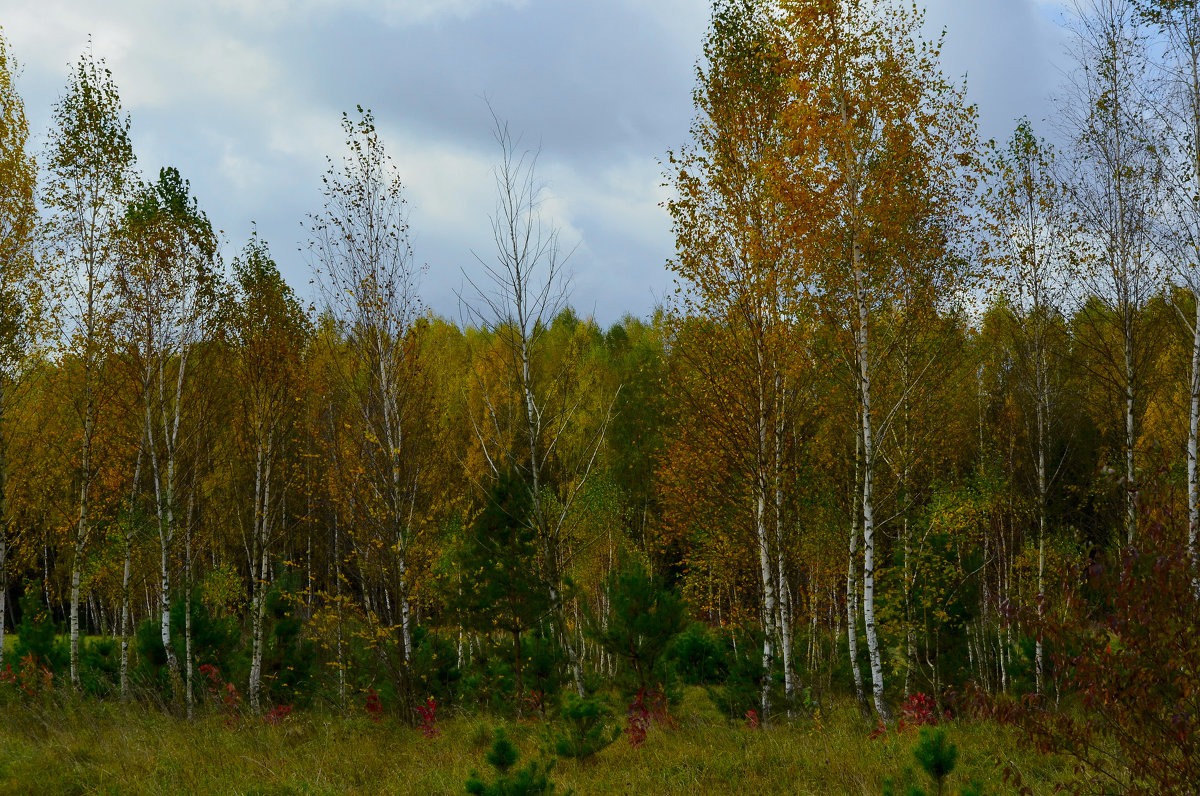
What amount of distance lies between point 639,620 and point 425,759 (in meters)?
4.86

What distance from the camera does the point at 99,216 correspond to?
14.9 meters

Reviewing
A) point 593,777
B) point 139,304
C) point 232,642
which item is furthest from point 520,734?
point 139,304

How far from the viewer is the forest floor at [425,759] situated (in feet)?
24.6

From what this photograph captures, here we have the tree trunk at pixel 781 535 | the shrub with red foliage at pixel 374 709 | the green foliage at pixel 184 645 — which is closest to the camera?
the tree trunk at pixel 781 535

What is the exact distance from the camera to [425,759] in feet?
30.5

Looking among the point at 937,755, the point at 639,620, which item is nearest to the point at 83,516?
the point at 639,620

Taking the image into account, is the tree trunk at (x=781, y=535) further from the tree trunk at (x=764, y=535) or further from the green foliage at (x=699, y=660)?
the green foliage at (x=699, y=660)

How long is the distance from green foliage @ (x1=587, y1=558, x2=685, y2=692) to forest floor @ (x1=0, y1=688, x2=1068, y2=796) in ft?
6.87

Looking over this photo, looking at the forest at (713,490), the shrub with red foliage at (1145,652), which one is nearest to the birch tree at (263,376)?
the forest at (713,490)

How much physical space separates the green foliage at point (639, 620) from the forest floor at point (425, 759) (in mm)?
2094

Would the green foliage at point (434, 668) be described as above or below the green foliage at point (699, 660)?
above

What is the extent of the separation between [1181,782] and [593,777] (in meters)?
5.26

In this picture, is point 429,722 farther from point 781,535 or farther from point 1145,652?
point 1145,652

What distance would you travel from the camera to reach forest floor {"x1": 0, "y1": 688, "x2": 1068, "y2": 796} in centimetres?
751
